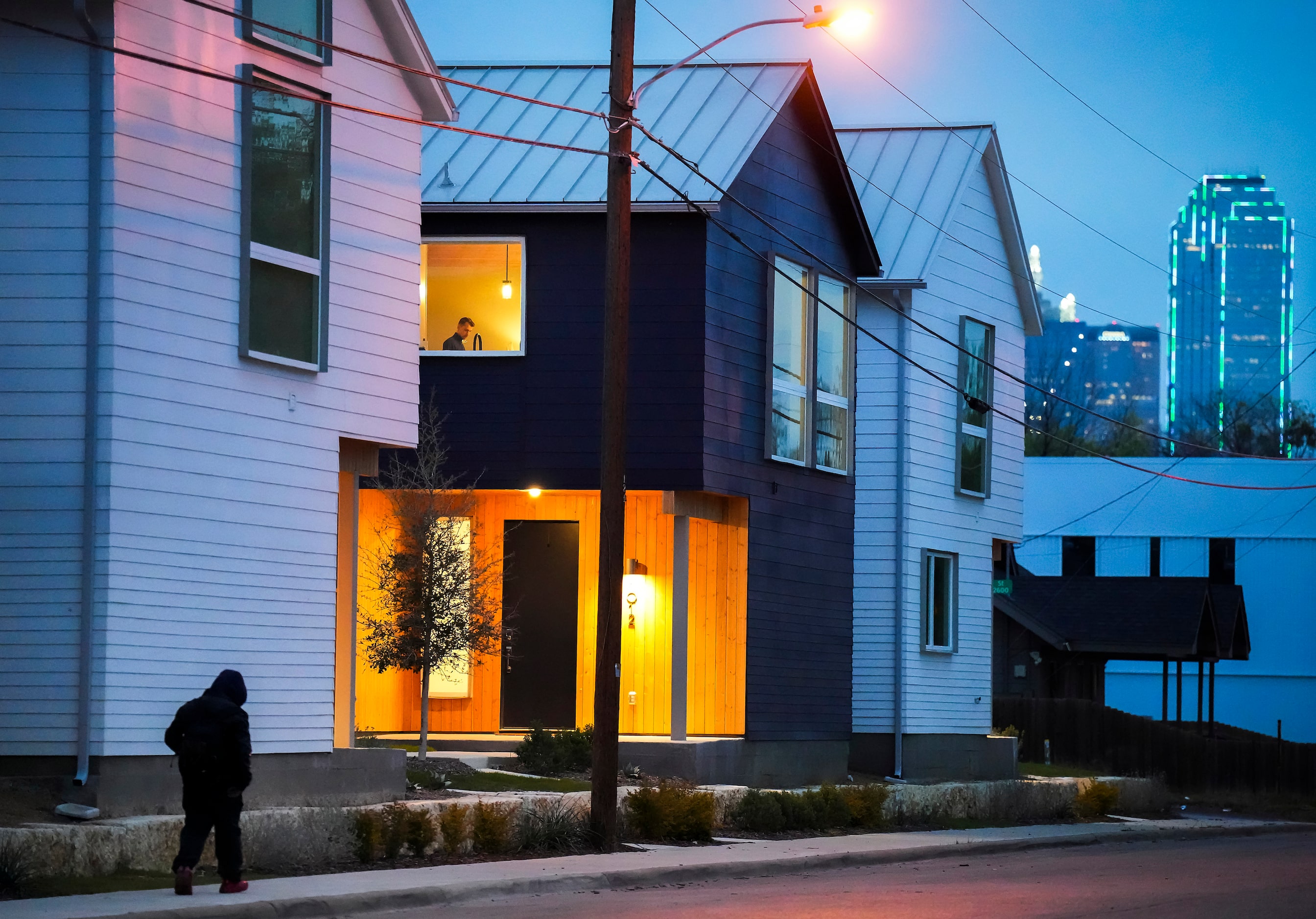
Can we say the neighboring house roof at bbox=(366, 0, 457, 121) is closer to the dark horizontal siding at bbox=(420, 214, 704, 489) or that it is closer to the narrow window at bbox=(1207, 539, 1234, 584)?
the dark horizontal siding at bbox=(420, 214, 704, 489)

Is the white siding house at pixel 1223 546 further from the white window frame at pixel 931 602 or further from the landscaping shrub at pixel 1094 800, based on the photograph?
the landscaping shrub at pixel 1094 800

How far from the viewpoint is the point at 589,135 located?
77.9ft

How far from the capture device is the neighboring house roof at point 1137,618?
39312mm

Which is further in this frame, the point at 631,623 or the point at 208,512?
the point at 631,623

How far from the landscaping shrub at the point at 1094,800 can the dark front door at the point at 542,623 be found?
8.01 m

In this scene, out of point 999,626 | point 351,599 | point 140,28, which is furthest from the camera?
point 999,626

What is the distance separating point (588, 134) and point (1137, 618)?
22.4 metres

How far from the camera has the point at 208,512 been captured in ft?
50.1

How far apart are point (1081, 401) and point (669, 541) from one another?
112585 mm

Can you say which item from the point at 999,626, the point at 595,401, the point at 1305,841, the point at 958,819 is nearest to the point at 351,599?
the point at 595,401

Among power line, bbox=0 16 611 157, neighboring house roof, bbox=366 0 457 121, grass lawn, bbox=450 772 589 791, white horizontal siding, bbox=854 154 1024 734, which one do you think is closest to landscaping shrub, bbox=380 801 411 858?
grass lawn, bbox=450 772 589 791

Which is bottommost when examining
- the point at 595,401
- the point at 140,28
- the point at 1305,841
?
the point at 1305,841

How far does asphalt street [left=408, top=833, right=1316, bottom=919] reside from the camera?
1281 centimetres

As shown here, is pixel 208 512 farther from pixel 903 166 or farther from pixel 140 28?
pixel 903 166
